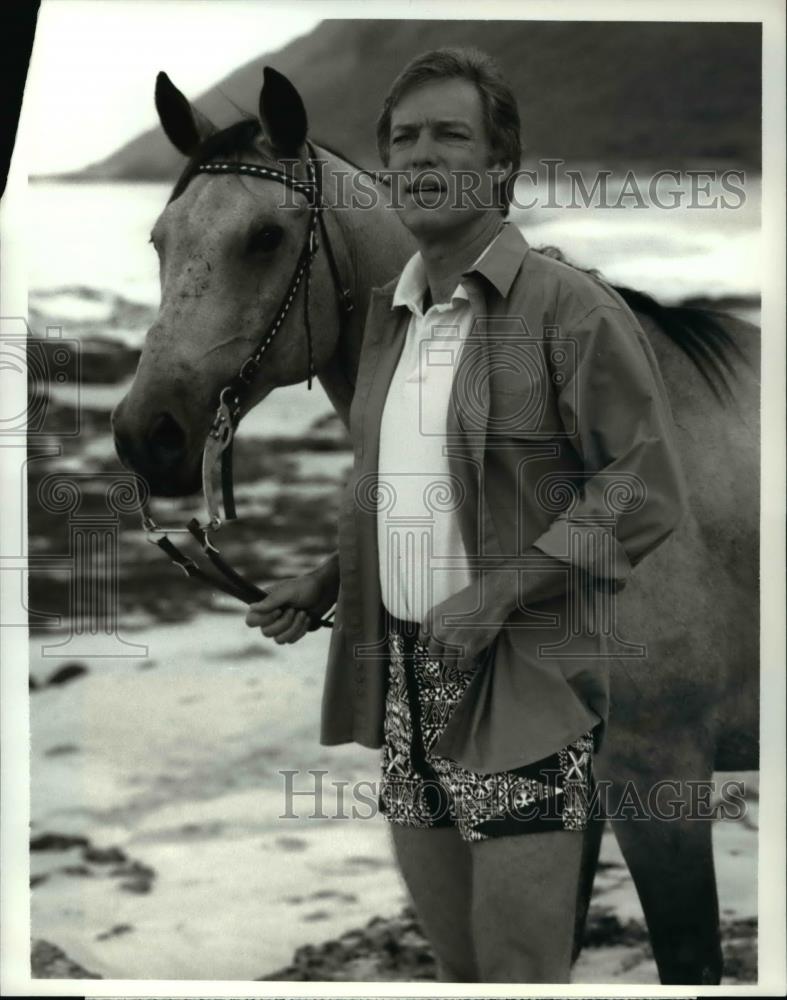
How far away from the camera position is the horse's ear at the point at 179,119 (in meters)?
2.85

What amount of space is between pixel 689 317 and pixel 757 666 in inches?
30.5

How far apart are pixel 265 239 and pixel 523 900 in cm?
136

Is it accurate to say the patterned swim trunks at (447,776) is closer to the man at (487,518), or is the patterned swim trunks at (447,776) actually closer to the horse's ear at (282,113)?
the man at (487,518)

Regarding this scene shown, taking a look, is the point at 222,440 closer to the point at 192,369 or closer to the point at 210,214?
the point at 192,369

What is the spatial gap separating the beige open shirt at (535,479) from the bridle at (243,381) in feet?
0.85

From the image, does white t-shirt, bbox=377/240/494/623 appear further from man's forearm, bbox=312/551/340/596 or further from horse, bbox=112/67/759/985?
horse, bbox=112/67/759/985

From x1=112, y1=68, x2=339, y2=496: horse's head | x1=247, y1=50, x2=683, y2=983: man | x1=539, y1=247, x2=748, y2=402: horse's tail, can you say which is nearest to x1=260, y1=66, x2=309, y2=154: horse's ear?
x1=112, y1=68, x2=339, y2=496: horse's head

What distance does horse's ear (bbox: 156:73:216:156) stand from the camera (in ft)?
9.36

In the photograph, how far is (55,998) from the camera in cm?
312

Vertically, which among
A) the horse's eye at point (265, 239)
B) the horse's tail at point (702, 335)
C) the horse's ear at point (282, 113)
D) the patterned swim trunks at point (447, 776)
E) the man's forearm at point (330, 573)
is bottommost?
the patterned swim trunks at point (447, 776)

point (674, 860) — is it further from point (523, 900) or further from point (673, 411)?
point (673, 411)

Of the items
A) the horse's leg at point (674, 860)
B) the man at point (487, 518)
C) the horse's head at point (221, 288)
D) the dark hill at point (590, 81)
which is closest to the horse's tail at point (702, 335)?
the dark hill at point (590, 81)

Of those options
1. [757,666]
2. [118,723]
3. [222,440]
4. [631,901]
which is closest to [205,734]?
[118,723]

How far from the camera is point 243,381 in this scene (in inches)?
108
